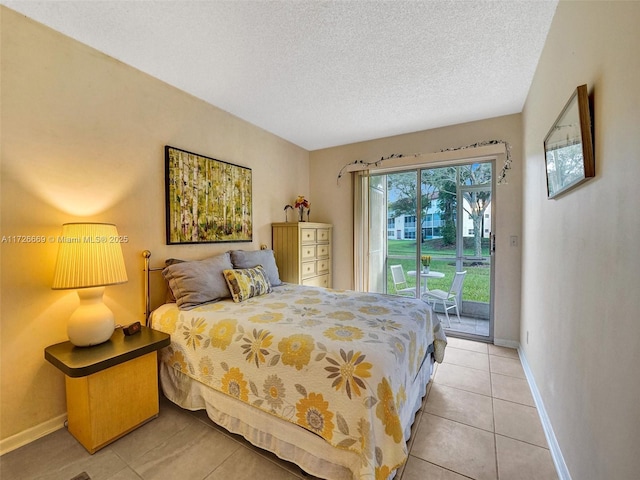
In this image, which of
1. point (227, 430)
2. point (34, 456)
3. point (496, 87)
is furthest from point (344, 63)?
point (34, 456)

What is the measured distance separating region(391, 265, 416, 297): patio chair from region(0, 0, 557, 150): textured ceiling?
208cm

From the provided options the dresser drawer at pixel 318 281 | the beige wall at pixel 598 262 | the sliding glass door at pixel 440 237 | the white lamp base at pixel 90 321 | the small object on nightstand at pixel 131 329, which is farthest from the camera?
the dresser drawer at pixel 318 281

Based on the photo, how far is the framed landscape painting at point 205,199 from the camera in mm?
2459

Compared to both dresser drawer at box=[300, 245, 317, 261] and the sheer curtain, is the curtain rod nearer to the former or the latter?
the sheer curtain

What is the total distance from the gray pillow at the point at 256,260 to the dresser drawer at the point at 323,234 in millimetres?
902

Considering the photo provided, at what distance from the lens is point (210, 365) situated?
179 cm

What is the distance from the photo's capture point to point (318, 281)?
3852 millimetres

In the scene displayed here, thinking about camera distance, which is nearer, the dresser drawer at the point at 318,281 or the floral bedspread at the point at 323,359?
the floral bedspread at the point at 323,359

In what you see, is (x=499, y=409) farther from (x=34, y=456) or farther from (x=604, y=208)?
(x=34, y=456)

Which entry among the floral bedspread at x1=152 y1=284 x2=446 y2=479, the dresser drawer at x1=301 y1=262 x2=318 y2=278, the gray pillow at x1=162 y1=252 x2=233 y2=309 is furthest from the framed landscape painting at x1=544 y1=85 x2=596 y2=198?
the dresser drawer at x1=301 y1=262 x2=318 y2=278

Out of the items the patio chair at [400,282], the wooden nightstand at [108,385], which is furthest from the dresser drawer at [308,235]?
the wooden nightstand at [108,385]

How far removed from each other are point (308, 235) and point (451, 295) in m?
2.02

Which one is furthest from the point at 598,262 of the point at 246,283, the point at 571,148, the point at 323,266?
the point at 323,266

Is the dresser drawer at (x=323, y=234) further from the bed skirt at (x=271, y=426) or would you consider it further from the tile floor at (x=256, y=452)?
the tile floor at (x=256, y=452)
